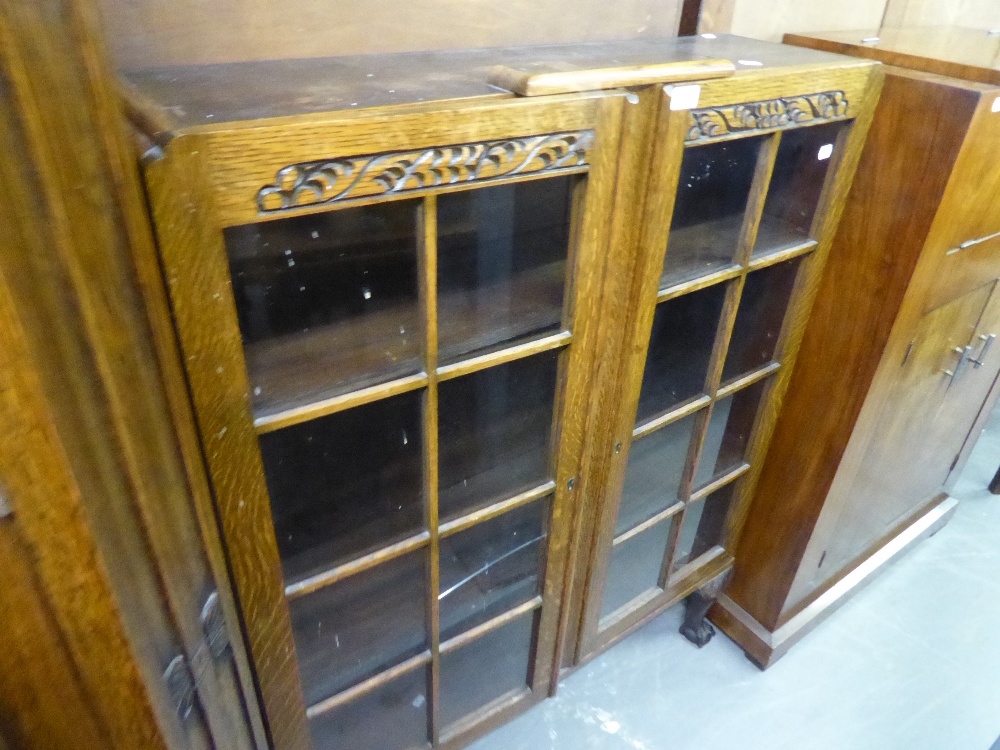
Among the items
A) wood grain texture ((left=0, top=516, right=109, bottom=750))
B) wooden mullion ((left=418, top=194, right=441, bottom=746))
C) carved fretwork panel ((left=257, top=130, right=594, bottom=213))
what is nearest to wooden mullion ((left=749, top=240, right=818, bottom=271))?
carved fretwork panel ((left=257, top=130, right=594, bottom=213))

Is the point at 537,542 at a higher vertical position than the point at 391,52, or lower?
lower

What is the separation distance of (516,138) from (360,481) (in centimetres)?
43

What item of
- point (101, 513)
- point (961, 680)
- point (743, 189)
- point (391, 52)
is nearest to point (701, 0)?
point (743, 189)

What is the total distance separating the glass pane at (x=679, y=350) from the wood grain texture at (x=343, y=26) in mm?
398

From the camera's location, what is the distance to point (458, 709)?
43.5 inches

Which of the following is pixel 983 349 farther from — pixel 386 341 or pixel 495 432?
pixel 386 341

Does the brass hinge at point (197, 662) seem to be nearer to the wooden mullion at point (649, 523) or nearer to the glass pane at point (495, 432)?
the glass pane at point (495, 432)

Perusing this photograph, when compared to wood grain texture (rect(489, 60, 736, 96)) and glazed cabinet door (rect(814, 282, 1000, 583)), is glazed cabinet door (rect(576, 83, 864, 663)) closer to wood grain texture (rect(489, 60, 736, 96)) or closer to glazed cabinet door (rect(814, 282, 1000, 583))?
wood grain texture (rect(489, 60, 736, 96))

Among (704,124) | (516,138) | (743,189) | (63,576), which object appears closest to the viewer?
(63,576)

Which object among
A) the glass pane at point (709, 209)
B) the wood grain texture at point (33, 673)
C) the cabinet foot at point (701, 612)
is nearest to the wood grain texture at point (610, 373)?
the glass pane at point (709, 209)

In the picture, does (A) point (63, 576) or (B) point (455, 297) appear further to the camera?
(B) point (455, 297)

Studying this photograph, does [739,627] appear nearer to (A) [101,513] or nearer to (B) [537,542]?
(B) [537,542]

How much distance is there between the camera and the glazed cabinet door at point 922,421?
1166 mm

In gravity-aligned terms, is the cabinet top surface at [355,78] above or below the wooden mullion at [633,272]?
above
